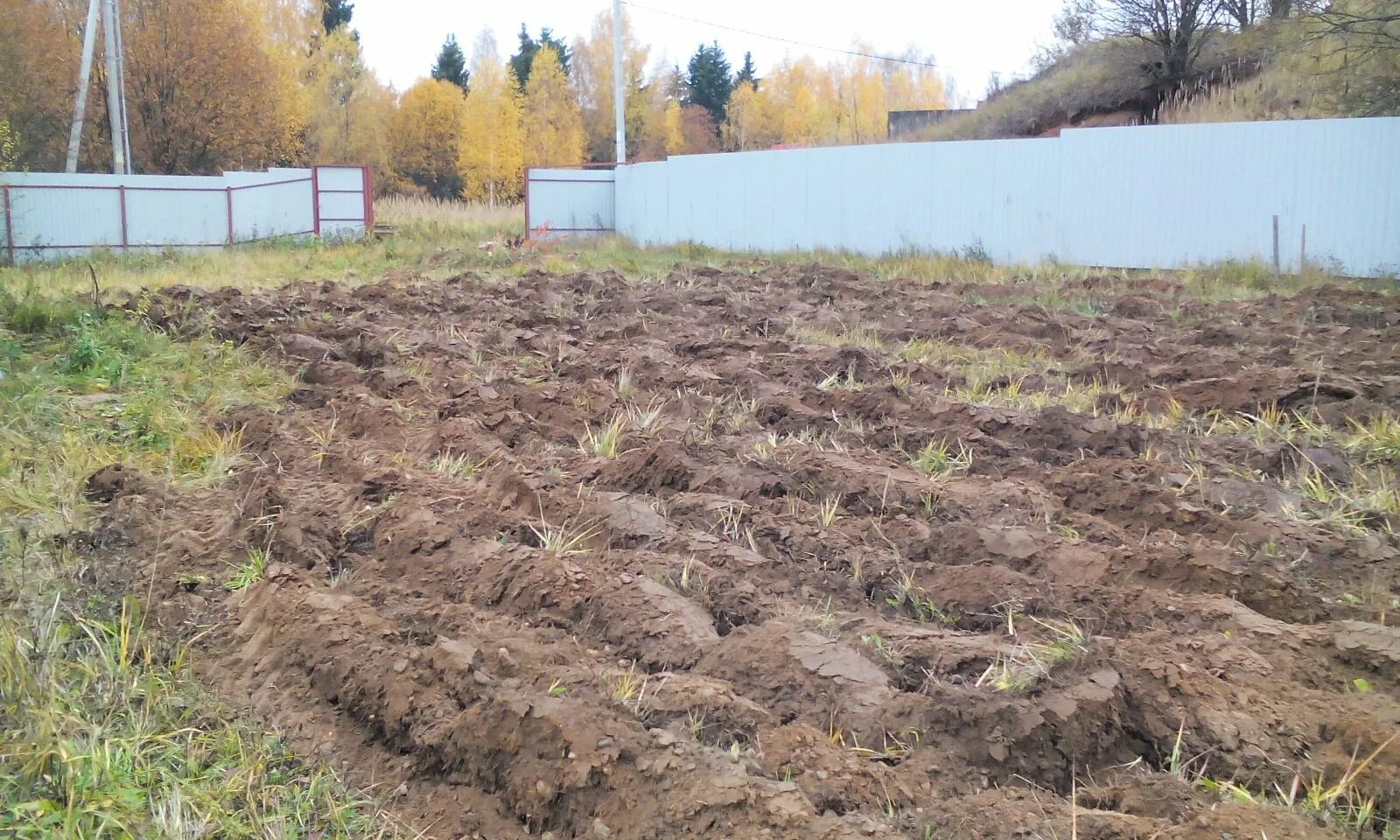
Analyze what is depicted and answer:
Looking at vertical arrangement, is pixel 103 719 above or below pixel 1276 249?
below

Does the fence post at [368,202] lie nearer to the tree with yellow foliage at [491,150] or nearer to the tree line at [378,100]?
the tree line at [378,100]

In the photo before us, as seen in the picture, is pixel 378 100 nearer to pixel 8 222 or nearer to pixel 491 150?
pixel 491 150

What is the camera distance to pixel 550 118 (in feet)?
169

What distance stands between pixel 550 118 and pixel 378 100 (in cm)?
→ 856

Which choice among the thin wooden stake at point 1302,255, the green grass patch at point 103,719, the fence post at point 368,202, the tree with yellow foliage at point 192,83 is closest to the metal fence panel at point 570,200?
the fence post at point 368,202

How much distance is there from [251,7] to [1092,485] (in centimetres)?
4054

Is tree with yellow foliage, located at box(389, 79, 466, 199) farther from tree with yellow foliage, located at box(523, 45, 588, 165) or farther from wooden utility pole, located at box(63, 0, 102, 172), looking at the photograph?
wooden utility pole, located at box(63, 0, 102, 172)

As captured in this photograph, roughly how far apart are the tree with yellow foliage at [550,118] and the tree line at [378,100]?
0.10 meters

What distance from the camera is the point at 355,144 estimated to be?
148 feet

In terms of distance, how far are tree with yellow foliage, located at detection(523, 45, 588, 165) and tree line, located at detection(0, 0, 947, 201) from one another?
0.33ft

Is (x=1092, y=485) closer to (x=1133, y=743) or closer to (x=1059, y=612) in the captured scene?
(x=1059, y=612)

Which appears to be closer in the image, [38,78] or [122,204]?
[122,204]

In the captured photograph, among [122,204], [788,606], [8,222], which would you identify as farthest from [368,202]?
[788,606]

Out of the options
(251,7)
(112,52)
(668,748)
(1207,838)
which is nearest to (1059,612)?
(1207,838)
